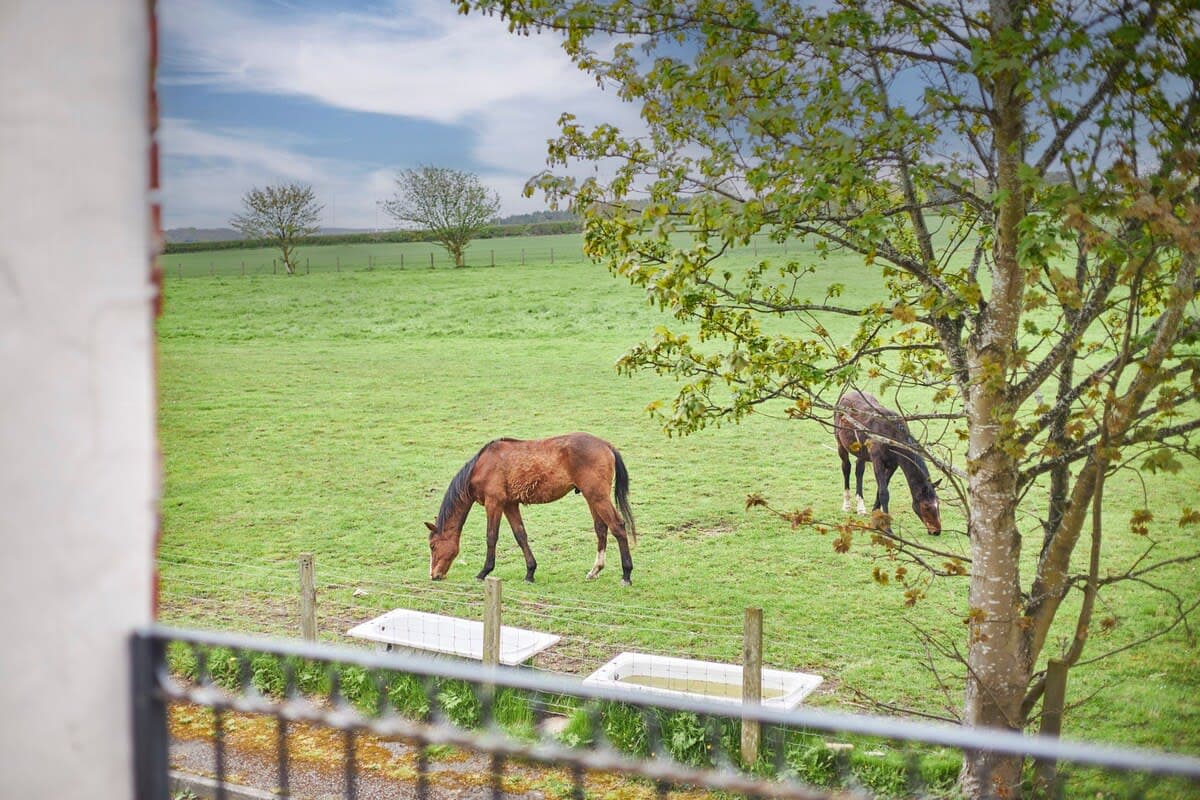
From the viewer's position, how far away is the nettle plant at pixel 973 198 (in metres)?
3.55

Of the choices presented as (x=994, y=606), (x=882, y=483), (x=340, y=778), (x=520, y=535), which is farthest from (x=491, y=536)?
(x=994, y=606)

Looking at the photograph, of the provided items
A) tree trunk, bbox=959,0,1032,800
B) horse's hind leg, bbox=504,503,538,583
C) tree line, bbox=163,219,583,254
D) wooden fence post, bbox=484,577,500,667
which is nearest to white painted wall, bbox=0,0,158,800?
tree trunk, bbox=959,0,1032,800

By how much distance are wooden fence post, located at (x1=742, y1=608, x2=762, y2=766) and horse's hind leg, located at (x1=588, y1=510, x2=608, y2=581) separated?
8.08 feet

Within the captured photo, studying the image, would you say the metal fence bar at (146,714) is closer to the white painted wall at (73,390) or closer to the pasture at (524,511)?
the white painted wall at (73,390)

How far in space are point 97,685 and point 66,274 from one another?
54 cm

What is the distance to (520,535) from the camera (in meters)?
7.86

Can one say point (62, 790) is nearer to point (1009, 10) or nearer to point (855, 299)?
point (1009, 10)

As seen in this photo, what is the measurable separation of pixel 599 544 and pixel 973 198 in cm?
440

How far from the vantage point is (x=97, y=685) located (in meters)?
1.31

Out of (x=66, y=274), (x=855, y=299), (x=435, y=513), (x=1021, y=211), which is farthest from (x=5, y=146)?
(x=855, y=299)

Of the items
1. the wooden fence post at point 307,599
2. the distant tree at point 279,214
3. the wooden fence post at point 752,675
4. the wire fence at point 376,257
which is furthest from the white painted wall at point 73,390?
the wire fence at point 376,257

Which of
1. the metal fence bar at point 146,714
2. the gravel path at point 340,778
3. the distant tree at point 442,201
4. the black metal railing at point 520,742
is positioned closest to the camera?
the metal fence bar at point 146,714

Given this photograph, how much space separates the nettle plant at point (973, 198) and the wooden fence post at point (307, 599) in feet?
9.67

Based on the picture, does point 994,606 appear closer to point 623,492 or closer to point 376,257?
point 623,492
